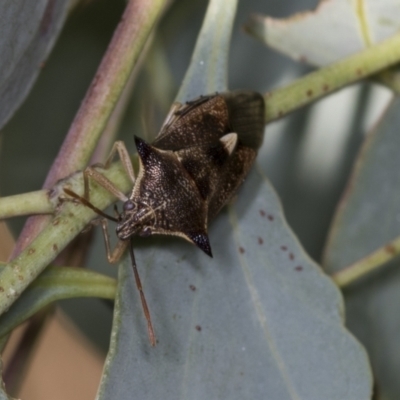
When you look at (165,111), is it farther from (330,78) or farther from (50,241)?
(50,241)

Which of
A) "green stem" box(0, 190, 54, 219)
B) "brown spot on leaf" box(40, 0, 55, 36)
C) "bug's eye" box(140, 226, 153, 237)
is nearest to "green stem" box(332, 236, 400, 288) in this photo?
"bug's eye" box(140, 226, 153, 237)

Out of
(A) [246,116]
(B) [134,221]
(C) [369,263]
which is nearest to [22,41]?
(B) [134,221]

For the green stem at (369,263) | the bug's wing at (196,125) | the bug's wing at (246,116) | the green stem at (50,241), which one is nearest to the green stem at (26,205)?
the green stem at (50,241)

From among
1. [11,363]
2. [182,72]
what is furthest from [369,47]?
[11,363]

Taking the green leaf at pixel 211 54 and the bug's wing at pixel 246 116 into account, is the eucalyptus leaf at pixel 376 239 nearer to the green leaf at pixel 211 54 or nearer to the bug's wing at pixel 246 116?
the bug's wing at pixel 246 116

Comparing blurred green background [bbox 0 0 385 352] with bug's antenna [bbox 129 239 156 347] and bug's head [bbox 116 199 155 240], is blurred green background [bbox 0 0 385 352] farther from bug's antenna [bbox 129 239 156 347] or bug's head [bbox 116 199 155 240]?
bug's antenna [bbox 129 239 156 347]

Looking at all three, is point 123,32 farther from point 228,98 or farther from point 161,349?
point 161,349
